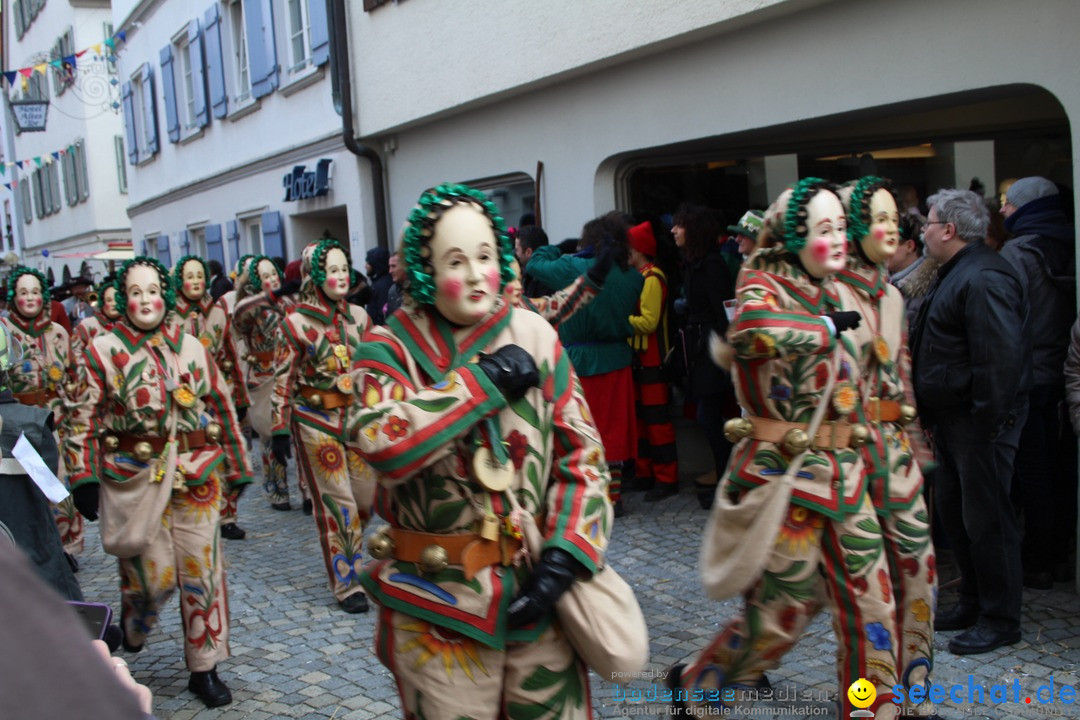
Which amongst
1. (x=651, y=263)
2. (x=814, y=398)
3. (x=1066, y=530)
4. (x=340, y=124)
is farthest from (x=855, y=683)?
(x=340, y=124)

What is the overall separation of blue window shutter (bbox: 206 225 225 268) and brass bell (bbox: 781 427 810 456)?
50.6 ft

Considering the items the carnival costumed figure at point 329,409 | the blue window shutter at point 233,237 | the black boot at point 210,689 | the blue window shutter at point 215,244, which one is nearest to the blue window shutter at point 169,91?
the blue window shutter at point 215,244

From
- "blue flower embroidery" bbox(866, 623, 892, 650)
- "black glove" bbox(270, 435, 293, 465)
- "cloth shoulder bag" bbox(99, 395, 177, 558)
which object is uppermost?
"cloth shoulder bag" bbox(99, 395, 177, 558)

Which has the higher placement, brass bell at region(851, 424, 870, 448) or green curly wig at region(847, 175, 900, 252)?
green curly wig at region(847, 175, 900, 252)

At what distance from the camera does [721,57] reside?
7090mm

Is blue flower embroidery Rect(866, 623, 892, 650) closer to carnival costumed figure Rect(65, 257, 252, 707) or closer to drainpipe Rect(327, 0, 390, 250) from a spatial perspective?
carnival costumed figure Rect(65, 257, 252, 707)

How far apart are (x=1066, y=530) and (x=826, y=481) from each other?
8.28 feet

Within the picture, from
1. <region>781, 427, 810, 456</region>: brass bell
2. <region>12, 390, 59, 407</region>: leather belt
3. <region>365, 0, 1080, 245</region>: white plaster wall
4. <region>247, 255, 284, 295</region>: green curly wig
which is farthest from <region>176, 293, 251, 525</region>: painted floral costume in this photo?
<region>781, 427, 810, 456</region>: brass bell

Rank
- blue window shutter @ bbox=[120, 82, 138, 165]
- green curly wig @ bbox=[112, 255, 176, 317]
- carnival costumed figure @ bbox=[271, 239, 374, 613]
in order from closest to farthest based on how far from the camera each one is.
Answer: green curly wig @ bbox=[112, 255, 176, 317] → carnival costumed figure @ bbox=[271, 239, 374, 613] → blue window shutter @ bbox=[120, 82, 138, 165]

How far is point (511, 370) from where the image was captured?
2.49 metres

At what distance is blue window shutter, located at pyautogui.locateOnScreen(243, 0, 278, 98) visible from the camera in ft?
45.1

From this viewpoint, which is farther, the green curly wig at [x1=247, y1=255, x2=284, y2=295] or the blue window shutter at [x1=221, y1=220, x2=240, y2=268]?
the blue window shutter at [x1=221, y1=220, x2=240, y2=268]

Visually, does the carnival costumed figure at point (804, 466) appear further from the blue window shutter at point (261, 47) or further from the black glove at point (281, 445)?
the blue window shutter at point (261, 47)

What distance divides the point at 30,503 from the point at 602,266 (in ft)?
10.8
